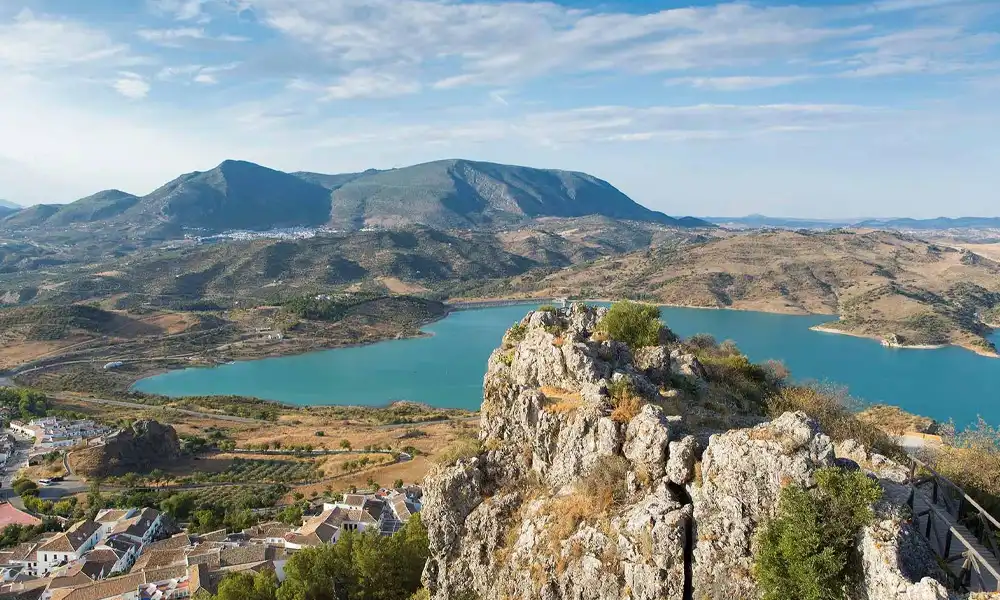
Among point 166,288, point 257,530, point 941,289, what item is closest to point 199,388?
point 257,530

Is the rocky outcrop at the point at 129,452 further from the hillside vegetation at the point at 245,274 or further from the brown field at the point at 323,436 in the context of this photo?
the hillside vegetation at the point at 245,274

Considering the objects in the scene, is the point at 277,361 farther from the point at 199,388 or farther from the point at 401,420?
the point at 401,420

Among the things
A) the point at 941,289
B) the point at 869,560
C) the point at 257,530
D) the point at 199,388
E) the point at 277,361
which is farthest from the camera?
the point at 941,289

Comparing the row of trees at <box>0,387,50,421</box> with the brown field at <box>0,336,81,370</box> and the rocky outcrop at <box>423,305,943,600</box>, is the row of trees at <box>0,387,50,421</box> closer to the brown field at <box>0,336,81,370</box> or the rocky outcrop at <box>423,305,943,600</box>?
the brown field at <box>0,336,81,370</box>

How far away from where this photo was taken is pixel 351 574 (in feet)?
64.2

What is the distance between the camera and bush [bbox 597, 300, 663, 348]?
19.8 m

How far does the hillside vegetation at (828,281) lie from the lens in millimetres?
107625

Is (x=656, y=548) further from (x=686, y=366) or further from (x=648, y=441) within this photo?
(x=686, y=366)

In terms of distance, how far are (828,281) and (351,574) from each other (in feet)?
463

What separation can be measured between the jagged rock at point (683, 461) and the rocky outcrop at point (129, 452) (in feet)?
153

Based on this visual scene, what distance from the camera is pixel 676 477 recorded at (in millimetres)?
10219

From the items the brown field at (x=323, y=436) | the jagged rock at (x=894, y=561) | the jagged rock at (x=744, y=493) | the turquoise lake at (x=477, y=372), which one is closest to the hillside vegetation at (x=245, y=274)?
the turquoise lake at (x=477, y=372)

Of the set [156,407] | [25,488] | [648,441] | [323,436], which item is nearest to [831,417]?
[648,441]

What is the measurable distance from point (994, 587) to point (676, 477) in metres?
4.37
